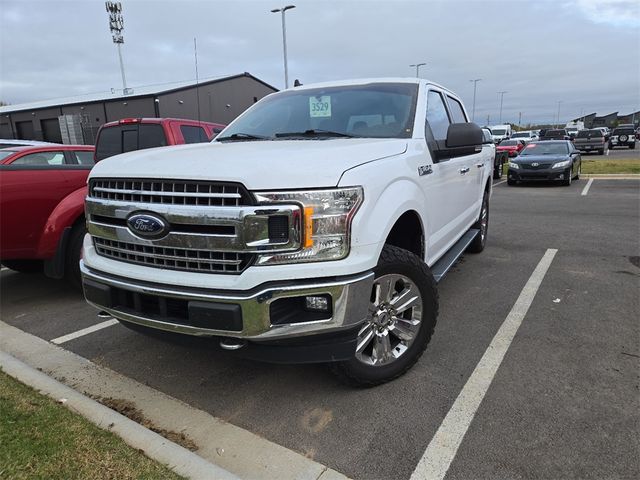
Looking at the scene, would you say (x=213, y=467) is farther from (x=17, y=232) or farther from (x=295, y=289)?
(x=17, y=232)

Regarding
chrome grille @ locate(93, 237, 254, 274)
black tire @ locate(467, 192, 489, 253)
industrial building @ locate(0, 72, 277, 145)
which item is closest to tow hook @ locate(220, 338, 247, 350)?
chrome grille @ locate(93, 237, 254, 274)

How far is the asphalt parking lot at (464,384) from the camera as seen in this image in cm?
241

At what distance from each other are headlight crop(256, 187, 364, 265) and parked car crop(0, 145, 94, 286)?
3024mm

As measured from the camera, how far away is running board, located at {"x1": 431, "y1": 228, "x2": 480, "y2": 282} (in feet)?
12.3

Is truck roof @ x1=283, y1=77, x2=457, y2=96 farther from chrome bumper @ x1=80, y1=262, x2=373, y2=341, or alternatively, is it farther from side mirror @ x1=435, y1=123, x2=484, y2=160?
chrome bumper @ x1=80, y1=262, x2=373, y2=341

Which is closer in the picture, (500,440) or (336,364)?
(500,440)

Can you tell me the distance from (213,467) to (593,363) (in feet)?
8.70

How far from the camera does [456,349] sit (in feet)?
11.7

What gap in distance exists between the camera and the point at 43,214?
4.44m

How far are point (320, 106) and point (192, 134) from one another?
12.6 ft

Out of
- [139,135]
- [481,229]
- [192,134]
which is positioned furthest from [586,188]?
[139,135]

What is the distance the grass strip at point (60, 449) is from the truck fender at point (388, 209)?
4.98ft

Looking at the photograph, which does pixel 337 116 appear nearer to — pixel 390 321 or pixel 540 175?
pixel 390 321

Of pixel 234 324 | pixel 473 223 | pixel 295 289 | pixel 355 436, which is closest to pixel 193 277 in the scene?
pixel 234 324
